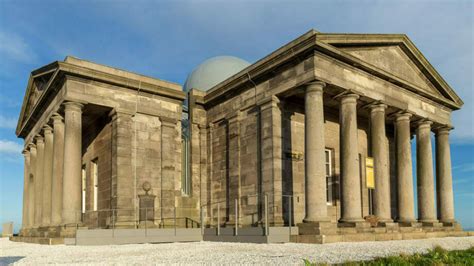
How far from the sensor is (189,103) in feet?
78.8

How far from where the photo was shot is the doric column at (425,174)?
22781 mm

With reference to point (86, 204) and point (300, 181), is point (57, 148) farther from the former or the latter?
point (300, 181)

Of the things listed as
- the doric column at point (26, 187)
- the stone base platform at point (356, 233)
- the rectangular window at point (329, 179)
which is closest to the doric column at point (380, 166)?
the stone base platform at point (356, 233)

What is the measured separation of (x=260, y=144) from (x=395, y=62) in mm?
8272

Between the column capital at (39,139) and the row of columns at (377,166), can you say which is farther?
the column capital at (39,139)

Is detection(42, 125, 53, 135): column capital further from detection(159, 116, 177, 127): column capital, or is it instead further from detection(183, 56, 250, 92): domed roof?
detection(183, 56, 250, 92): domed roof

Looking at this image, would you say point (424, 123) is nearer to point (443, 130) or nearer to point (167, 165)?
point (443, 130)

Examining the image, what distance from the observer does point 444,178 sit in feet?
81.0

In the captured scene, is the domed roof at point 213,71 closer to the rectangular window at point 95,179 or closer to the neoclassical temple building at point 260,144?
the neoclassical temple building at point 260,144

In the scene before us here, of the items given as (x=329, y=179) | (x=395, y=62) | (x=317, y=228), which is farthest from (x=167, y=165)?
(x=395, y=62)

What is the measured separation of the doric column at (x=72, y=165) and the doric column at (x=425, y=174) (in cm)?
1731

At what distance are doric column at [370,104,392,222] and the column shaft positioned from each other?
6.41 ft

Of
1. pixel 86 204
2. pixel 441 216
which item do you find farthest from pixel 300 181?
pixel 86 204

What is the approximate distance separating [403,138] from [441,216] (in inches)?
245
